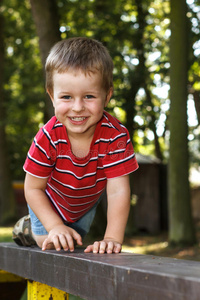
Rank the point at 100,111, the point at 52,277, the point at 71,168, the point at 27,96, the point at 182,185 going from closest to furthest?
the point at 52,277
the point at 100,111
the point at 71,168
the point at 182,185
the point at 27,96

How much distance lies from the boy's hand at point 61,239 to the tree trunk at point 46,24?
18.9 ft

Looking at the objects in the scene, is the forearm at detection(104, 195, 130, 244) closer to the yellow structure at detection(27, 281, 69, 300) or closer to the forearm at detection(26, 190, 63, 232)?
the forearm at detection(26, 190, 63, 232)

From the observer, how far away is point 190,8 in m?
10.9

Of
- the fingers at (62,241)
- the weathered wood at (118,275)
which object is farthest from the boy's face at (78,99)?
the weathered wood at (118,275)

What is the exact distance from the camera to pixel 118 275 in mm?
1580

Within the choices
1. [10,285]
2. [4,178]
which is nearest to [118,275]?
[10,285]

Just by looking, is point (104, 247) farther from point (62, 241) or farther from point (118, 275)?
point (118, 275)

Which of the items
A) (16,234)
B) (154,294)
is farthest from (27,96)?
(154,294)

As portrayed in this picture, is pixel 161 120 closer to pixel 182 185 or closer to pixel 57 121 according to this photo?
pixel 182 185

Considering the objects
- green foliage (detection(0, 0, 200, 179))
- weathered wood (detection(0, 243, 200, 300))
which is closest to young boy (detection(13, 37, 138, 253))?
weathered wood (detection(0, 243, 200, 300))

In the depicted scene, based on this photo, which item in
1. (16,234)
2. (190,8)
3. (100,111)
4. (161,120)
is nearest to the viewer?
(100,111)

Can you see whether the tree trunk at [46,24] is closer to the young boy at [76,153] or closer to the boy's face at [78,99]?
the young boy at [76,153]

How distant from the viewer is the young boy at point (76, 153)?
8.41 ft

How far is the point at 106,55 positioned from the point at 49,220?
0.99m
